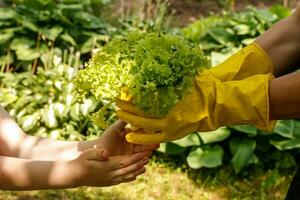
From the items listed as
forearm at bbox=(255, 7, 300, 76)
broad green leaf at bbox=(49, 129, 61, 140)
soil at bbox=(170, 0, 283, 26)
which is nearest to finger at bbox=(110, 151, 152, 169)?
forearm at bbox=(255, 7, 300, 76)

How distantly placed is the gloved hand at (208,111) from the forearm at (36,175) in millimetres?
343

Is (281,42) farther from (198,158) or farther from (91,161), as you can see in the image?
(198,158)

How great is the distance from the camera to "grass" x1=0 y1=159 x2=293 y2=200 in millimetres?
3285

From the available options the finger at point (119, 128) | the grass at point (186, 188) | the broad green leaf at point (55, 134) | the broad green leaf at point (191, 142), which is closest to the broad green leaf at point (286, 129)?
the grass at point (186, 188)

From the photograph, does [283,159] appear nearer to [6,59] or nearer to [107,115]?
[107,115]

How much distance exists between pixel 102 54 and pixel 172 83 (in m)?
0.28

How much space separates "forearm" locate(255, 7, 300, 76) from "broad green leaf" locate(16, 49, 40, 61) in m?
2.40

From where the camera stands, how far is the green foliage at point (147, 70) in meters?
1.63

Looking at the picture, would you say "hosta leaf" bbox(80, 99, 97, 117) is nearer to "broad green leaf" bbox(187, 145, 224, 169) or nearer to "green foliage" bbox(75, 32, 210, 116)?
"broad green leaf" bbox(187, 145, 224, 169)

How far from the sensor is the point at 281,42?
213cm

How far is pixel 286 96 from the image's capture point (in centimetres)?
163

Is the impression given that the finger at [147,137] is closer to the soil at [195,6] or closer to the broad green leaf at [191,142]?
the broad green leaf at [191,142]

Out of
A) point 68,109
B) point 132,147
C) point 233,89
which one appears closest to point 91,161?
point 132,147

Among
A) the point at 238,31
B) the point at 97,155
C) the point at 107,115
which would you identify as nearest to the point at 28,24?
the point at 107,115
